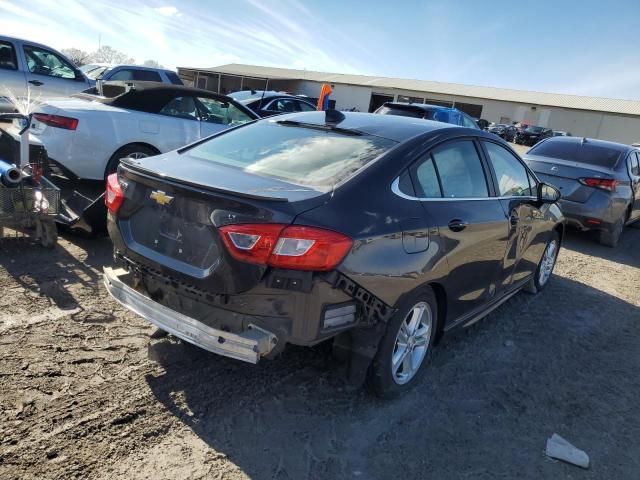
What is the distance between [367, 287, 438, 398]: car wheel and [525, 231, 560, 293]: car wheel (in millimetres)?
2369

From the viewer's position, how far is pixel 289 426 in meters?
2.90

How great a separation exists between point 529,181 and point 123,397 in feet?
12.5

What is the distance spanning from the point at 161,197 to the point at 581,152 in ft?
25.1

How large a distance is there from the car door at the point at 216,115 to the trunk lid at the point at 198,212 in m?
4.08

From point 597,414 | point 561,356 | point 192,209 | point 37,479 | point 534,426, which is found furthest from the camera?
point 561,356

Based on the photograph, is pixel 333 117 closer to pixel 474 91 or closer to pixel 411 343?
pixel 411 343

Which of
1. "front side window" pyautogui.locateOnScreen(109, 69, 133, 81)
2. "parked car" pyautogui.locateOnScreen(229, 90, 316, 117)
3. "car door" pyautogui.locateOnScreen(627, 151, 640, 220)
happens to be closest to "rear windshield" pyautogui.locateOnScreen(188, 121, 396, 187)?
"car door" pyautogui.locateOnScreen(627, 151, 640, 220)

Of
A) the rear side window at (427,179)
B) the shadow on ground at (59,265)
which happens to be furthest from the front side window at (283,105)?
the rear side window at (427,179)

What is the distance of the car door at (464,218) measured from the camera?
3.27m

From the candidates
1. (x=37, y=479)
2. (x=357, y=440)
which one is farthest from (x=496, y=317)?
(x=37, y=479)

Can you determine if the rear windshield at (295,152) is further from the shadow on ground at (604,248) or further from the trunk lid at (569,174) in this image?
the shadow on ground at (604,248)

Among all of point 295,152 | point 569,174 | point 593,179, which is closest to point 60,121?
point 295,152

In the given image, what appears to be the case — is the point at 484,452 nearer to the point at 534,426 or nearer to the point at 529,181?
the point at 534,426

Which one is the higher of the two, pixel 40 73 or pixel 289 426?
pixel 40 73
